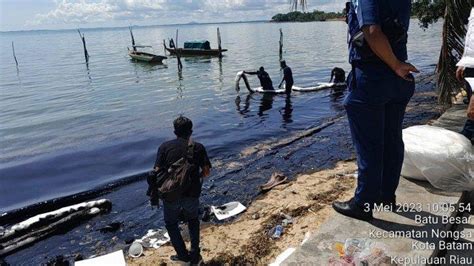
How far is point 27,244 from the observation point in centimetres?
646

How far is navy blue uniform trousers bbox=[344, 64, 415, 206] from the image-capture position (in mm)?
2836

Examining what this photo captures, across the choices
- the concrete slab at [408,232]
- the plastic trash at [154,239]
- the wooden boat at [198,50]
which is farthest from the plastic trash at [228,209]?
the wooden boat at [198,50]

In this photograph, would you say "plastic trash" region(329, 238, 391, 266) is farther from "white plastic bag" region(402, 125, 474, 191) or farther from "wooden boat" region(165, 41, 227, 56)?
"wooden boat" region(165, 41, 227, 56)

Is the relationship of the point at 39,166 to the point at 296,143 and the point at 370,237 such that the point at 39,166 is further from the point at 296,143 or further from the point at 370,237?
the point at 370,237

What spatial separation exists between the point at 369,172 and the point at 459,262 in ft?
2.75

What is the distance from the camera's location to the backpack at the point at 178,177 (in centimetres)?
411

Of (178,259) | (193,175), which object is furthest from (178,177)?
(178,259)

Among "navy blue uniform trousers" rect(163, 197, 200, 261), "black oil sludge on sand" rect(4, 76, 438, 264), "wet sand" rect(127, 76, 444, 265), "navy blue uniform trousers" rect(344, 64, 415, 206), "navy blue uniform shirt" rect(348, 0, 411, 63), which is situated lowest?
"black oil sludge on sand" rect(4, 76, 438, 264)

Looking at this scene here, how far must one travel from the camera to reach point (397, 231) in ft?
9.96

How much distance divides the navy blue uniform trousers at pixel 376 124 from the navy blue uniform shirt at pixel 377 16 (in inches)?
5.6

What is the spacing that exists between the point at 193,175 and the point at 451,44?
5.23m

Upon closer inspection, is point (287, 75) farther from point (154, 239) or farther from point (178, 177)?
point (178, 177)

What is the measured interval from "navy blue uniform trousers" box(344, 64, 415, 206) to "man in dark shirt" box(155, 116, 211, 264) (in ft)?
5.60

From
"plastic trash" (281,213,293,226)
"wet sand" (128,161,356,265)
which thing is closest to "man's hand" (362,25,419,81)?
"wet sand" (128,161,356,265)
